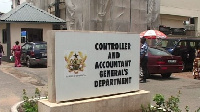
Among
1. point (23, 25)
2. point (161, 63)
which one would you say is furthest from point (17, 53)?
point (161, 63)

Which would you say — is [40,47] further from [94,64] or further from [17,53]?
[94,64]

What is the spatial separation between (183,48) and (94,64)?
11097 mm

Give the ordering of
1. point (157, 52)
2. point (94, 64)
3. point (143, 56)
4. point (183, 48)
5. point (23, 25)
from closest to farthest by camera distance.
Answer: point (94, 64) → point (143, 56) → point (157, 52) → point (183, 48) → point (23, 25)

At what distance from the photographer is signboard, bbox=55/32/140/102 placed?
205 inches

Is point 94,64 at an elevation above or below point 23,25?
below

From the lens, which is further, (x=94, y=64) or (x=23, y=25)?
(x=23, y=25)

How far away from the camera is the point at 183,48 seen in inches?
617

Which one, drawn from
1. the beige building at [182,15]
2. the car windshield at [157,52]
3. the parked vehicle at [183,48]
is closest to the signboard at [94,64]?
the car windshield at [157,52]

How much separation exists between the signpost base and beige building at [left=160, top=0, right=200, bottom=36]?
24692 mm

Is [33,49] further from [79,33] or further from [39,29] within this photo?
[79,33]

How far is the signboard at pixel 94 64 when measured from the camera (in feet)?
17.1

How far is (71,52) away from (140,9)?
69.0 feet

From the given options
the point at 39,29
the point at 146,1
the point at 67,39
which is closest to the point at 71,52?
the point at 67,39

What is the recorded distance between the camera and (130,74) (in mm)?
6285
